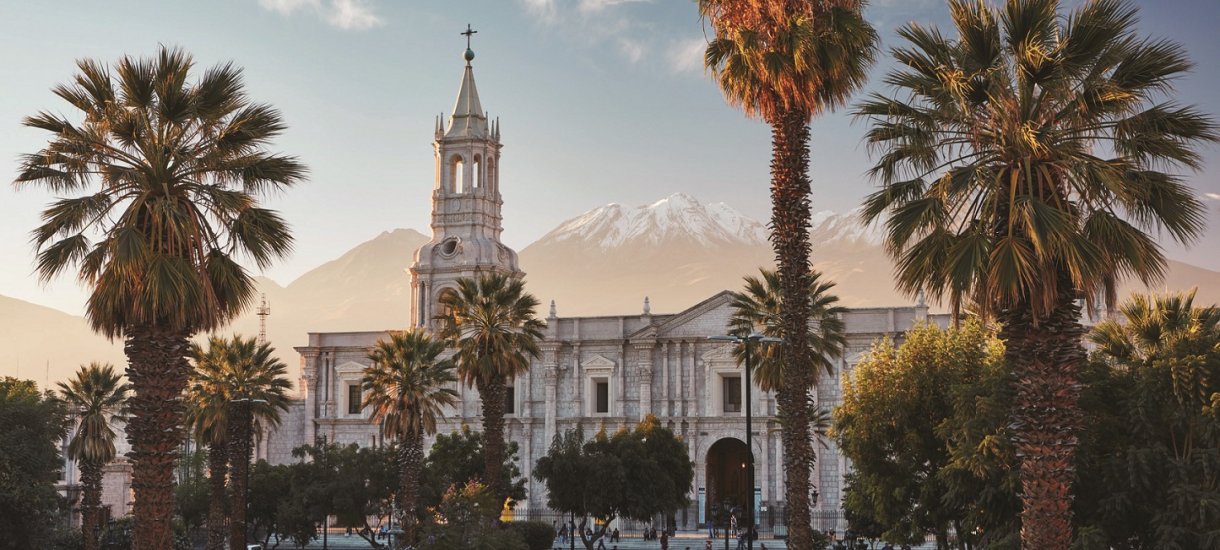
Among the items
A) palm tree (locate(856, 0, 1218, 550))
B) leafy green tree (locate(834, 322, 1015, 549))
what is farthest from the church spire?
palm tree (locate(856, 0, 1218, 550))

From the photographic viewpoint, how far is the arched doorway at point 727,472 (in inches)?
2306

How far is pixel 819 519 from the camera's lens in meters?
53.6

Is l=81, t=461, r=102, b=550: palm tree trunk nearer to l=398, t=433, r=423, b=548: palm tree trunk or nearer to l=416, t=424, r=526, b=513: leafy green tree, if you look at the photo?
l=398, t=433, r=423, b=548: palm tree trunk

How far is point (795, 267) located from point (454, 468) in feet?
95.8

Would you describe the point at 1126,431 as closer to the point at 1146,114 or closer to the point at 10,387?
the point at 1146,114

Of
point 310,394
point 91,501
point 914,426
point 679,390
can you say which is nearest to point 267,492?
point 91,501

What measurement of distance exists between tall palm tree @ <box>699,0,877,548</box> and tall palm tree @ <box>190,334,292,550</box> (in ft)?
79.4

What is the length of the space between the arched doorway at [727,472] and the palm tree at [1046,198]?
1688 inches

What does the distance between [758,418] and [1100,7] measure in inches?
1653

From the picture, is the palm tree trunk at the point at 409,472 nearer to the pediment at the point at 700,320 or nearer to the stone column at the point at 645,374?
the stone column at the point at 645,374

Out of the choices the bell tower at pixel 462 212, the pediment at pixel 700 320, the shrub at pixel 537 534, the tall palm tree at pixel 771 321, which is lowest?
the shrub at pixel 537 534

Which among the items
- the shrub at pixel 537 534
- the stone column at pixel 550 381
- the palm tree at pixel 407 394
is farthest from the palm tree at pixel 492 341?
the stone column at pixel 550 381

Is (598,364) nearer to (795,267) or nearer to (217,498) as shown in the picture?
(217,498)

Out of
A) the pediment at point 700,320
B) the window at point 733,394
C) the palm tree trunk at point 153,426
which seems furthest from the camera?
the window at point 733,394
